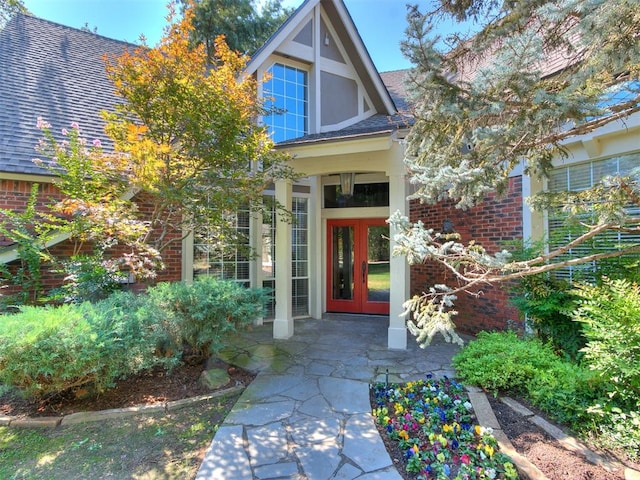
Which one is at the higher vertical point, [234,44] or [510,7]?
[234,44]

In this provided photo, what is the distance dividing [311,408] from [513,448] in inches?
76.1

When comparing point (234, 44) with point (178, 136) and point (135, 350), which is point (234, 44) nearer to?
point (178, 136)

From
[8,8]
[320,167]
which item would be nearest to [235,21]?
[8,8]

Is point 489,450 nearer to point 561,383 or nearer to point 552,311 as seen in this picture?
point 561,383

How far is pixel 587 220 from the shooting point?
392 cm

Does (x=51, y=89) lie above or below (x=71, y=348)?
above

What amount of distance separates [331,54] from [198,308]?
291 inches

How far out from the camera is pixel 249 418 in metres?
3.36

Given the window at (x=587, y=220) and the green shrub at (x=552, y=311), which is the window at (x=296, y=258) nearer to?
the green shrub at (x=552, y=311)

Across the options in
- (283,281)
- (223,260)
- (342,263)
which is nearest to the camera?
(283,281)

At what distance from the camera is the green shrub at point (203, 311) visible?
4055mm

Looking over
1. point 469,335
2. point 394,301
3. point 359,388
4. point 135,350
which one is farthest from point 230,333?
point 469,335

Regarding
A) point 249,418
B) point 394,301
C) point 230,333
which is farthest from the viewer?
point 394,301

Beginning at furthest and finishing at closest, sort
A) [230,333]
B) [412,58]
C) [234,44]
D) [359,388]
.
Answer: [234,44] → [230,333] → [359,388] → [412,58]
